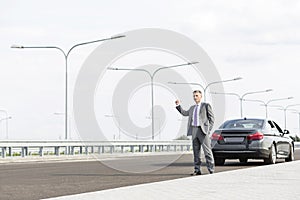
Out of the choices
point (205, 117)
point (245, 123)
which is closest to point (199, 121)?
point (205, 117)

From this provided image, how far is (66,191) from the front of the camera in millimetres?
12008

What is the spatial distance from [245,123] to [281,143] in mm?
1471

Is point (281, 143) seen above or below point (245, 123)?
below

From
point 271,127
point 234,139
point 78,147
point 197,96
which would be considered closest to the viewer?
point 197,96

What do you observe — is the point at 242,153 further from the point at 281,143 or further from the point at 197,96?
the point at 197,96

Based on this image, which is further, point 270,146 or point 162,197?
point 270,146

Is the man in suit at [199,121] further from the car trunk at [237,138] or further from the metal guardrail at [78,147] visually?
the metal guardrail at [78,147]

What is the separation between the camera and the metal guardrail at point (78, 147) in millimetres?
29031

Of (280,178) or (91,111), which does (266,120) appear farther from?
(280,178)

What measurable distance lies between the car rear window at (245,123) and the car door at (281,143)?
844 mm

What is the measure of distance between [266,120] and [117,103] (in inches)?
299

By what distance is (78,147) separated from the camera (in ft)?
113

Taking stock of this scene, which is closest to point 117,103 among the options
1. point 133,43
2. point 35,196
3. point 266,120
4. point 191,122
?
point 133,43

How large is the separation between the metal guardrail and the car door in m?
11.2
